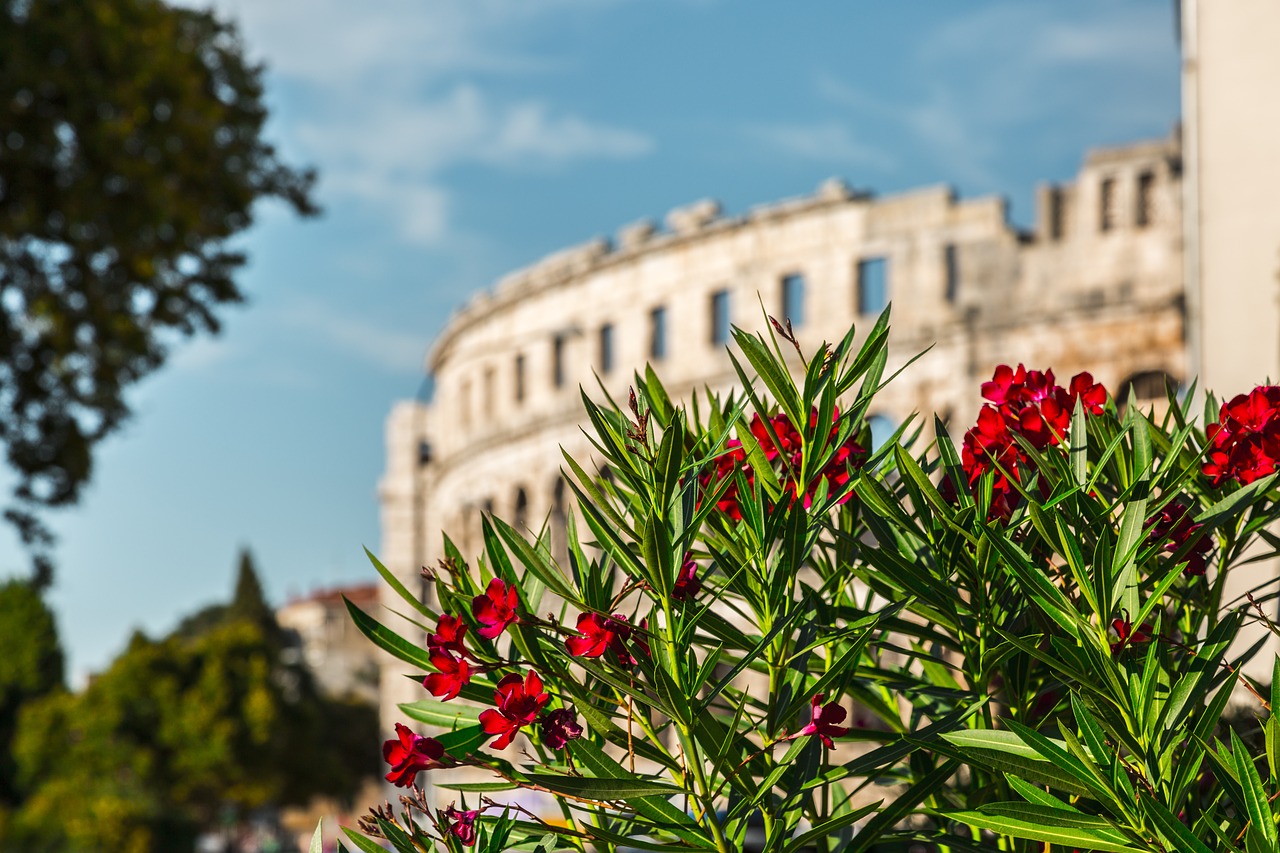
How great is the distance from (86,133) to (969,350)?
21.8 metres

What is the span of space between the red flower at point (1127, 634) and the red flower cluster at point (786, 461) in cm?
47

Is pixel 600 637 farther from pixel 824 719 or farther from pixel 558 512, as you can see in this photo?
pixel 558 512

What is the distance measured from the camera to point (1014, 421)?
2441 mm

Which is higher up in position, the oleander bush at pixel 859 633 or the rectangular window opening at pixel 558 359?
the rectangular window opening at pixel 558 359

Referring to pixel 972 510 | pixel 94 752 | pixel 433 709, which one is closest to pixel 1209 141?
pixel 972 510

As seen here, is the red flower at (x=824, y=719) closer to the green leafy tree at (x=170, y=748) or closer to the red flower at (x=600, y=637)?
the red flower at (x=600, y=637)

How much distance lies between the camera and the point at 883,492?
2.19 metres

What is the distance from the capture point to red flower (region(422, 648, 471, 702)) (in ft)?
6.69

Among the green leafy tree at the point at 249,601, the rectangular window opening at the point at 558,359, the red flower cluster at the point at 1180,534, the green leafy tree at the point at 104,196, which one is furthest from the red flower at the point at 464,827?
the green leafy tree at the point at 249,601

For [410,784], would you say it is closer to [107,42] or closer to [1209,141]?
[1209,141]

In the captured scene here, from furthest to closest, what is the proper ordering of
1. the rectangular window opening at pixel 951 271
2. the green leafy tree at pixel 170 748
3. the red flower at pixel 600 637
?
the green leafy tree at pixel 170 748
the rectangular window opening at pixel 951 271
the red flower at pixel 600 637

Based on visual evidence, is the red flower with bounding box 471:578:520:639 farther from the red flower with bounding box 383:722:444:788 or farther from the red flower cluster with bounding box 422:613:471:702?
the red flower with bounding box 383:722:444:788

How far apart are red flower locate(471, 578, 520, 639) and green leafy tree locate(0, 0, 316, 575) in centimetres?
1108

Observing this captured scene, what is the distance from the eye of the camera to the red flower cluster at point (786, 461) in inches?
86.7
